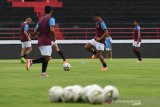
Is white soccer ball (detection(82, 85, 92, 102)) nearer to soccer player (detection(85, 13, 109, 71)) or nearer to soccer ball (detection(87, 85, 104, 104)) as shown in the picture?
soccer ball (detection(87, 85, 104, 104))

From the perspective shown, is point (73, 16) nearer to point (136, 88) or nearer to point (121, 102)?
point (136, 88)

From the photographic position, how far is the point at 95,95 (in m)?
8.22

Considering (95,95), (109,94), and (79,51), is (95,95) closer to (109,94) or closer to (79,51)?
(109,94)

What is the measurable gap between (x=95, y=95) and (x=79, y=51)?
95.4ft

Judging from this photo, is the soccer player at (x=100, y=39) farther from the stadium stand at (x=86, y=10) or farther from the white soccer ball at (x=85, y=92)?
the stadium stand at (x=86, y=10)

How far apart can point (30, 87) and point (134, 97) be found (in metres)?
3.04

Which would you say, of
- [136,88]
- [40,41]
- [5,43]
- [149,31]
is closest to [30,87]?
[136,88]

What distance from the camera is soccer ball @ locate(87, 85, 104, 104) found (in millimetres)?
8172

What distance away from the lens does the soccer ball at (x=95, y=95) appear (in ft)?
26.8

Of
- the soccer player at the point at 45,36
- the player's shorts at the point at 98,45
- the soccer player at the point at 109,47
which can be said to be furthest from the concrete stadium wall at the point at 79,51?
the soccer player at the point at 45,36

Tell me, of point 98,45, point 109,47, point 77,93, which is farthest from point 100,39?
point 109,47

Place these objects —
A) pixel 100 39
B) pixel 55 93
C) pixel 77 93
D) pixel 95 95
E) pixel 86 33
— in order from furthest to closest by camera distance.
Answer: pixel 86 33 → pixel 100 39 → pixel 55 93 → pixel 77 93 → pixel 95 95

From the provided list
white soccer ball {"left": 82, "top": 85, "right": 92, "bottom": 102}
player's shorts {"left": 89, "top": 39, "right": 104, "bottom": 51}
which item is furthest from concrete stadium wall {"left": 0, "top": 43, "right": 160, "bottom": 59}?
white soccer ball {"left": 82, "top": 85, "right": 92, "bottom": 102}

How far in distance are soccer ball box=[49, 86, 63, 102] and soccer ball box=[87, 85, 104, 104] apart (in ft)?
1.70
